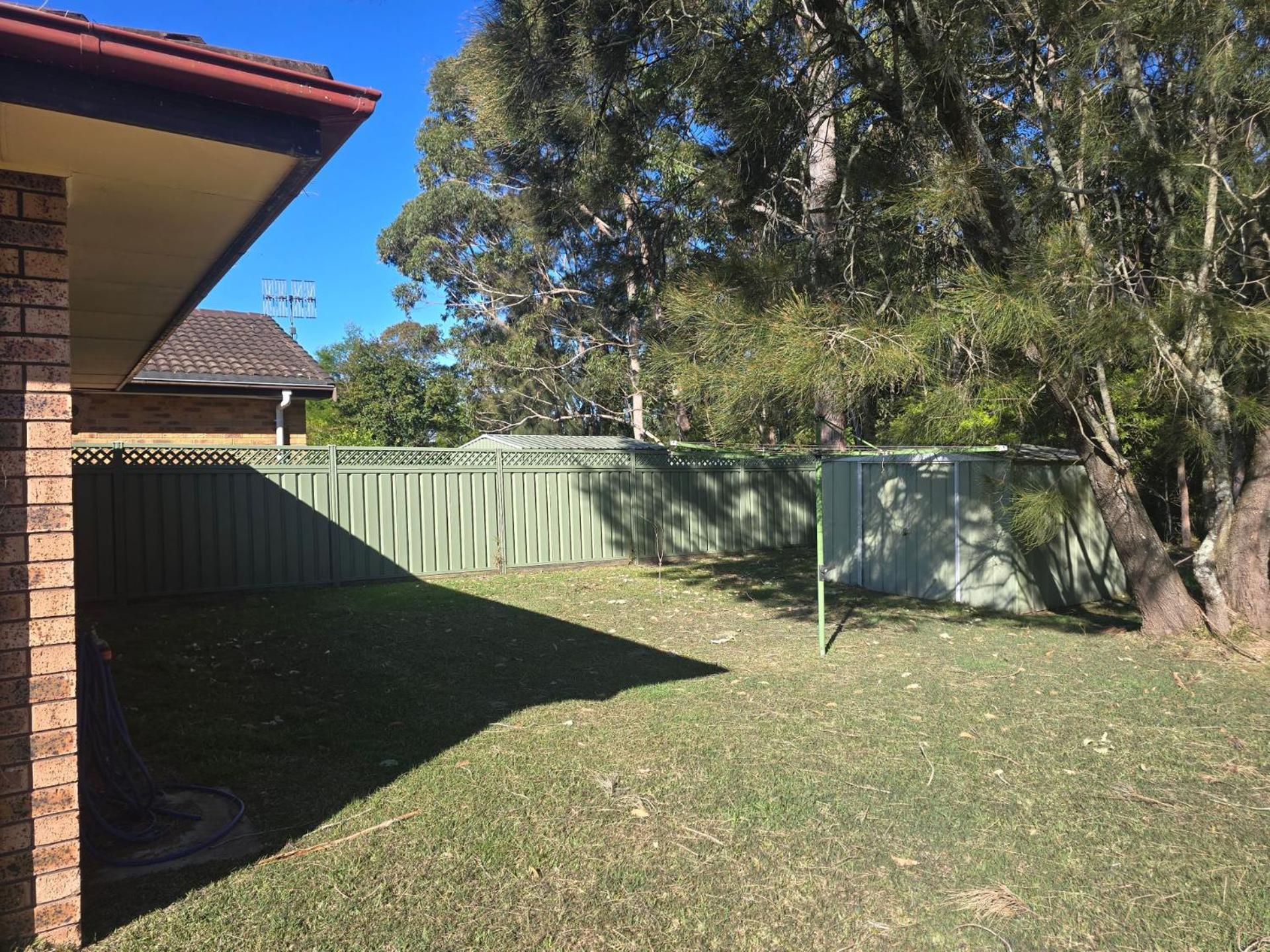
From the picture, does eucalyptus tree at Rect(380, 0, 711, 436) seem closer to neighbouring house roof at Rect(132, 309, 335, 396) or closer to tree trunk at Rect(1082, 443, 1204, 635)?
tree trunk at Rect(1082, 443, 1204, 635)

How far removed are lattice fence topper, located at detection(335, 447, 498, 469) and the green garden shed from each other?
5386mm

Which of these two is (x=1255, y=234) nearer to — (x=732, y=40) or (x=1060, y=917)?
(x=732, y=40)

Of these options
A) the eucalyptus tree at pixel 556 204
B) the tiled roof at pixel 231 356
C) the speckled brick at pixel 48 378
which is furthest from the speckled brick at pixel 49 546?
the tiled roof at pixel 231 356

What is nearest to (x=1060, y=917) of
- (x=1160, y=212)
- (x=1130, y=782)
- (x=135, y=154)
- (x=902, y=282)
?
(x=1130, y=782)

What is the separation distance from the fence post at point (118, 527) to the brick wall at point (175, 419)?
1783 millimetres

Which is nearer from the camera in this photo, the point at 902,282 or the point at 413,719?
the point at 413,719

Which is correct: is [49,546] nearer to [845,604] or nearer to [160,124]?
[160,124]

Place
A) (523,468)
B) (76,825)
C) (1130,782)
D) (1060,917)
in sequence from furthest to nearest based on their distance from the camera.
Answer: (523,468), (1130,782), (1060,917), (76,825)

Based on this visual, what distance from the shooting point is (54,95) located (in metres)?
2.26

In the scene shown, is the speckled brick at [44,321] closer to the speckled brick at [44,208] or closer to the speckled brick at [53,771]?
the speckled brick at [44,208]

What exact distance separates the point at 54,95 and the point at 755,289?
4522 mm

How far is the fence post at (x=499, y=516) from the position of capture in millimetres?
11977

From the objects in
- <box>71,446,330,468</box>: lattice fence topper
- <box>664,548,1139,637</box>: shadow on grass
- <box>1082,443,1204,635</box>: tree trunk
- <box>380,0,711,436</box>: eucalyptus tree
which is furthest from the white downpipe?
<box>1082,443,1204,635</box>: tree trunk

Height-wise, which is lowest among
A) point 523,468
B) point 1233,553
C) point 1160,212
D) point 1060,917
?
point 1060,917
